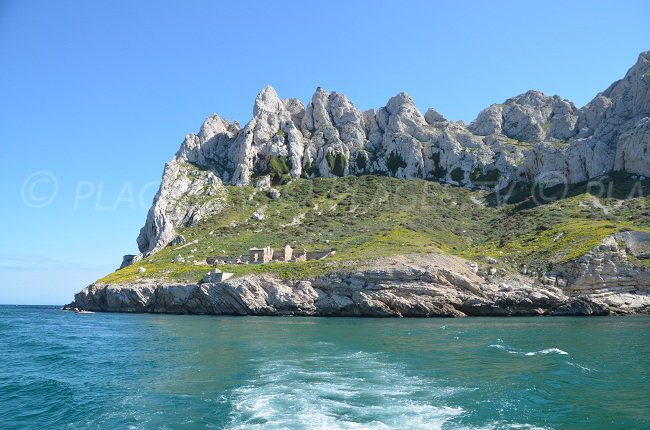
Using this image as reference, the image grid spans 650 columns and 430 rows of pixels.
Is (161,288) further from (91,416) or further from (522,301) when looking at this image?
(91,416)

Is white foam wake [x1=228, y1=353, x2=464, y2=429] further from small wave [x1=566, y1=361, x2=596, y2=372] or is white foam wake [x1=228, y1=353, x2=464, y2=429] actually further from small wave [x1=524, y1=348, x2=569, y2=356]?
small wave [x1=524, y1=348, x2=569, y2=356]

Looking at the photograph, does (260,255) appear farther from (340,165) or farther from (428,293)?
(340,165)

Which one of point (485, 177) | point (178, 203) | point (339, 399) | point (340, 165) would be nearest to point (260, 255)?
point (178, 203)

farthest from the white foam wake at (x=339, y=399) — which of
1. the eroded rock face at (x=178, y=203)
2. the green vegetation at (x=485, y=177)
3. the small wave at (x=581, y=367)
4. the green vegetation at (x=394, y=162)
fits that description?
the green vegetation at (x=394, y=162)

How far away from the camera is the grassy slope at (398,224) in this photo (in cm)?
7875

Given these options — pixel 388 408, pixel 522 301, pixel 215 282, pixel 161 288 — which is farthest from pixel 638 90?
pixel 388 408

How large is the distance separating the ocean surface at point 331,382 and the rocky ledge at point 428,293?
2424cm

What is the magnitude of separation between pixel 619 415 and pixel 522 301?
173 feet

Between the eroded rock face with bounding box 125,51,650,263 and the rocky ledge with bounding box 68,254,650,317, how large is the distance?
4353 centimetres

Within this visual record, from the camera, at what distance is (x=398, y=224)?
10506 centimetres

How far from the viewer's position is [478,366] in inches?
1075

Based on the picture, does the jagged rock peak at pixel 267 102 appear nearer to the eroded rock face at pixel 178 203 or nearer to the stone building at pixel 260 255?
the eroded rock face at pixel 178 203

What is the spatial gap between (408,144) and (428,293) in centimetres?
8196

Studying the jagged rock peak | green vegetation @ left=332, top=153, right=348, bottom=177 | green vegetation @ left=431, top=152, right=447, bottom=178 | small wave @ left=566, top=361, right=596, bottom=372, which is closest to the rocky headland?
green vegetation @ left=332, top=153, right=348, bottom=177
